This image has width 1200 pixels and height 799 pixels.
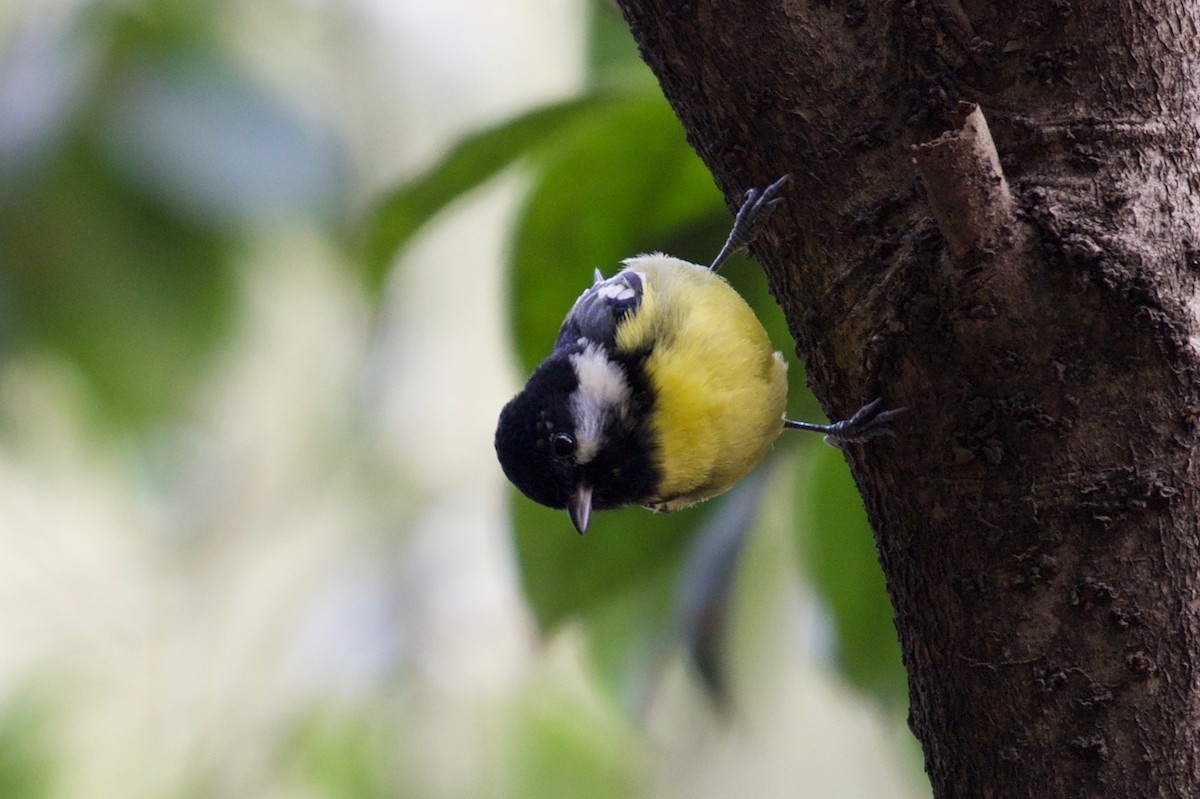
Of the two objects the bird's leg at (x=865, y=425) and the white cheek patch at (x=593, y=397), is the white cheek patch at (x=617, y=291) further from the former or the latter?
the bird's leg at (x=865, y=425)

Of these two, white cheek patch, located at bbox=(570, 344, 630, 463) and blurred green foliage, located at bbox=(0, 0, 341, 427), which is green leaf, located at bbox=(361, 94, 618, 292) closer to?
white cheek patch, located at bbox=(570, 344, 630, 463)

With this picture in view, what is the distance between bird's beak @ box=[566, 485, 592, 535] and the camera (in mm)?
1870

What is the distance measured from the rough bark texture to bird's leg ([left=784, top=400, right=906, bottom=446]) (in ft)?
0.05

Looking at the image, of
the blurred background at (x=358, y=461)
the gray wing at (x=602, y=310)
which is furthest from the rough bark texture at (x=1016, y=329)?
the blurred background at (x=358, y=461)

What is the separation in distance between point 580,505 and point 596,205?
617 mm

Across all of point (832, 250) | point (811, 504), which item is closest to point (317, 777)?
point (811, 504)

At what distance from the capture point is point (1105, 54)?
1152 mm

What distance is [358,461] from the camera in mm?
4395

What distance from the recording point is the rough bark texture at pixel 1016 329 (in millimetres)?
1080

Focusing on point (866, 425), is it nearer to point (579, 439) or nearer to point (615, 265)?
point (579, 439)

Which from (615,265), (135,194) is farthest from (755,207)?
(135,194)

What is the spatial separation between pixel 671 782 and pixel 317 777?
1.55 metres

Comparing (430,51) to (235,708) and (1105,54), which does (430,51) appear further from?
(1105,54)

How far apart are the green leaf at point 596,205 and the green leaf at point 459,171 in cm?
6
